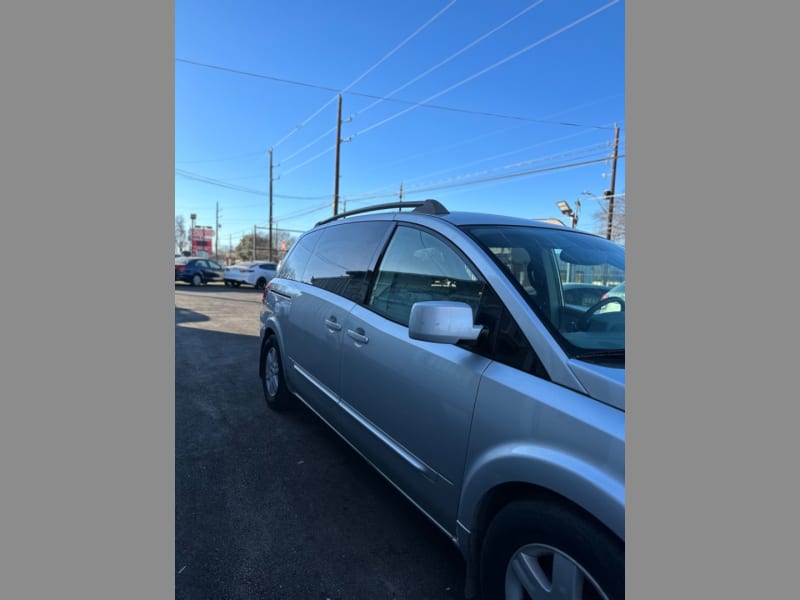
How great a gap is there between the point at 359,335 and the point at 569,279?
1.25 metres

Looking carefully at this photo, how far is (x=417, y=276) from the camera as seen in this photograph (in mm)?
2539

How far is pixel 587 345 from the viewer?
5.45 ft

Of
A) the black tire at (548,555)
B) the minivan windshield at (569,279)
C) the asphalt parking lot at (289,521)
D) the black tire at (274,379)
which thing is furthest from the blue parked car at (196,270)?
the black tire at (548,555)

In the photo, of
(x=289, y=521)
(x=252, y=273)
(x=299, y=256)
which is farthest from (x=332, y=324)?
(x=252, y=273)

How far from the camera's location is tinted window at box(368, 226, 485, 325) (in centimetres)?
220

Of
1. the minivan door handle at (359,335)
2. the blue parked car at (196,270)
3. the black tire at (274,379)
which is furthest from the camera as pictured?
the blue parked car at (196,270)

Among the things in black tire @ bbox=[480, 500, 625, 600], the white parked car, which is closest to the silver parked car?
black tire @ bbox=[480, 500, 625, 600]

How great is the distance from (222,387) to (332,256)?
2604 mm

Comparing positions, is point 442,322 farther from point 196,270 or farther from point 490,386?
point 196,270

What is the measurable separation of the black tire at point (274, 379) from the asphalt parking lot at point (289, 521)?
13cm

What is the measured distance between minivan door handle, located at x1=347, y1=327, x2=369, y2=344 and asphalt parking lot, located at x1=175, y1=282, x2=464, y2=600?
106 centimetres

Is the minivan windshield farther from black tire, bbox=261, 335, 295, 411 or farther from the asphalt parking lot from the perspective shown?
black tire, bbox=261, 335, 295, 411

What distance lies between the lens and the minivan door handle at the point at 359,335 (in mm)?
2553

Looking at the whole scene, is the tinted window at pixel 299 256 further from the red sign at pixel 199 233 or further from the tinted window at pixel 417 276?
the red sign at pixel 199 233
